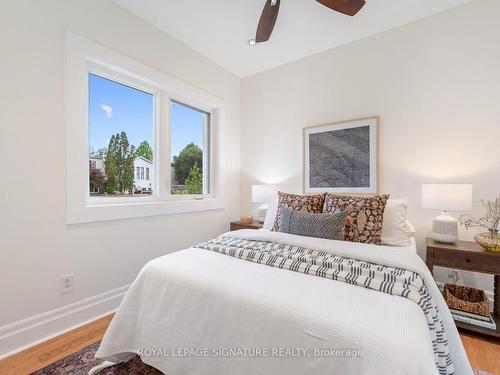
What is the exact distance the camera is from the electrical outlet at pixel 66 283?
5.83 ft

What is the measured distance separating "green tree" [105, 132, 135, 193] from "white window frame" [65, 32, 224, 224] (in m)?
0.13

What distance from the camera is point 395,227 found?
1.97 meters

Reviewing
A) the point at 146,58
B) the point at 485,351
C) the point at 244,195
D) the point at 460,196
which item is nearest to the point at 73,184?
the point at 146,58

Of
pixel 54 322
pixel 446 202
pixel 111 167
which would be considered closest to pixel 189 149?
pixel 111 167

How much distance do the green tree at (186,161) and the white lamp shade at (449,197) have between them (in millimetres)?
2338

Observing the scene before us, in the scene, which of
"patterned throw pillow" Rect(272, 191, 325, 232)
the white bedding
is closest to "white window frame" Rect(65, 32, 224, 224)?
the white bedding

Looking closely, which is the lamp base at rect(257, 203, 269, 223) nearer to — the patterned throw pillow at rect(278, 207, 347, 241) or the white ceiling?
the patterned throw pillow at rect(278, 207, 347, 241)

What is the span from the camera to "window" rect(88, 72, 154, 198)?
212cm

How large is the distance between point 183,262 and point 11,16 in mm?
1852

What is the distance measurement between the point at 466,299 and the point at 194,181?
2.74 metres

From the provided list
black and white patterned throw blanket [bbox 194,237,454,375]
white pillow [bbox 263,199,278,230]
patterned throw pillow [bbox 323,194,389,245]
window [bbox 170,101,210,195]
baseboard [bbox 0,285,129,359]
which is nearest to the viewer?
black and white patterned throw blanket [bbox 194,237,454,375]

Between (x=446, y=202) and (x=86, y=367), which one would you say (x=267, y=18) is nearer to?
(x=446, y=202)

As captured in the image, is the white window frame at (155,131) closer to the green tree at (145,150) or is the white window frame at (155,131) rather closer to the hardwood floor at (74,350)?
the green tree at (145,150)

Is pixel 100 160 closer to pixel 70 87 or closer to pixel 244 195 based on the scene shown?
pixel 70 87
